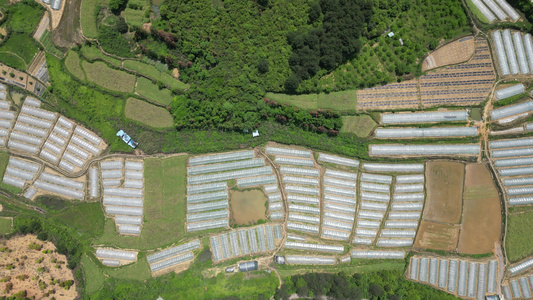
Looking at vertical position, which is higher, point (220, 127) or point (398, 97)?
point (398, 97)

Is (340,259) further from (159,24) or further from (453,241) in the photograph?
(159,24)

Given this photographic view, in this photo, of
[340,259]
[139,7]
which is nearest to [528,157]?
[340,259]

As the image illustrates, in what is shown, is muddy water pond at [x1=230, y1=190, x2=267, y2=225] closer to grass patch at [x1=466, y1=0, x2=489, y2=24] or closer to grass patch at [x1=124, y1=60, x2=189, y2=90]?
grass patch at [x1=124, y1=60, x2=189, y2=90]

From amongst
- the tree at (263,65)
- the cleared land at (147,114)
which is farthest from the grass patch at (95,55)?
the tree at (263,65)

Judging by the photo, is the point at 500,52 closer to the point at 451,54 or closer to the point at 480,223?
the point at 451,54

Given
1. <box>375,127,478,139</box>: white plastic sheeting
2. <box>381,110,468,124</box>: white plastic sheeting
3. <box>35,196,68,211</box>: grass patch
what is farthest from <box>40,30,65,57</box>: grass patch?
<box>381,110,468,124</box>: white plastic sheeting

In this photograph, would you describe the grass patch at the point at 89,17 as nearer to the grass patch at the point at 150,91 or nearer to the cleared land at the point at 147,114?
the grass patch at the point at 150,91

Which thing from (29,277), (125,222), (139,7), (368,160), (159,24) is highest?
(139,7)
